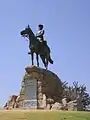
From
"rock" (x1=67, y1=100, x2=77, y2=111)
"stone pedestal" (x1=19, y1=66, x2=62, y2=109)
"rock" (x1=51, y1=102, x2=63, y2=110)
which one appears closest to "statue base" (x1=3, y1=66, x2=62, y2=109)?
"stone pedestal" (x1=19, y1=66, x2=62, y2=109)

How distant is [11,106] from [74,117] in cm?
1281

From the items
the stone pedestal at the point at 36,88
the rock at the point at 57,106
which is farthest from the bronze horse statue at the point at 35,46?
the rock at the point at 57,106

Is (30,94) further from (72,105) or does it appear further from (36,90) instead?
(72,105)

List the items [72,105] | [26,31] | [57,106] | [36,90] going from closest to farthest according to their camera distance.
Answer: [57,106] < [72,105] < [36,90] < [26,31]

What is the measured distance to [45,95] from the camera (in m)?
31.8

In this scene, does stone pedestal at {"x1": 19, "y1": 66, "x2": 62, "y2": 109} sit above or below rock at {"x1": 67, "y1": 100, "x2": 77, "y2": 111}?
above

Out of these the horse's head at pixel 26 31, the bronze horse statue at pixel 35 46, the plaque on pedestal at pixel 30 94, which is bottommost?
the plaque on pedestal at pixel 30 94

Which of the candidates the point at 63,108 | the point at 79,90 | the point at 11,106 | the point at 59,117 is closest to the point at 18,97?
the point at 11,106

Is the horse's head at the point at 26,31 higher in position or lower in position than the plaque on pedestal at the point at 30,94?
higher

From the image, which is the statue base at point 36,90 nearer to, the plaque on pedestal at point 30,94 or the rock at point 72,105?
the plaque on pedestal at point 30,94

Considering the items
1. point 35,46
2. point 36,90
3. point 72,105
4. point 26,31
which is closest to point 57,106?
point 72,105

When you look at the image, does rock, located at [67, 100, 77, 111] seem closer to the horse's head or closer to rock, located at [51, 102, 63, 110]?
rock, located at [51, 102, 63, 110]

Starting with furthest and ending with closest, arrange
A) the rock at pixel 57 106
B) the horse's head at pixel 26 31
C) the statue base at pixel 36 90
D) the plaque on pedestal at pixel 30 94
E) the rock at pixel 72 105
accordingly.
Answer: the horse's head at pixel 26 31 < the plaque on pedestal at pixel 30 94 < the statue base at pixel 36 90 < the rock at pixel 72 105 < the rock at pixel 57 106

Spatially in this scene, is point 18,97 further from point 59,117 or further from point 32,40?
point 59,117
